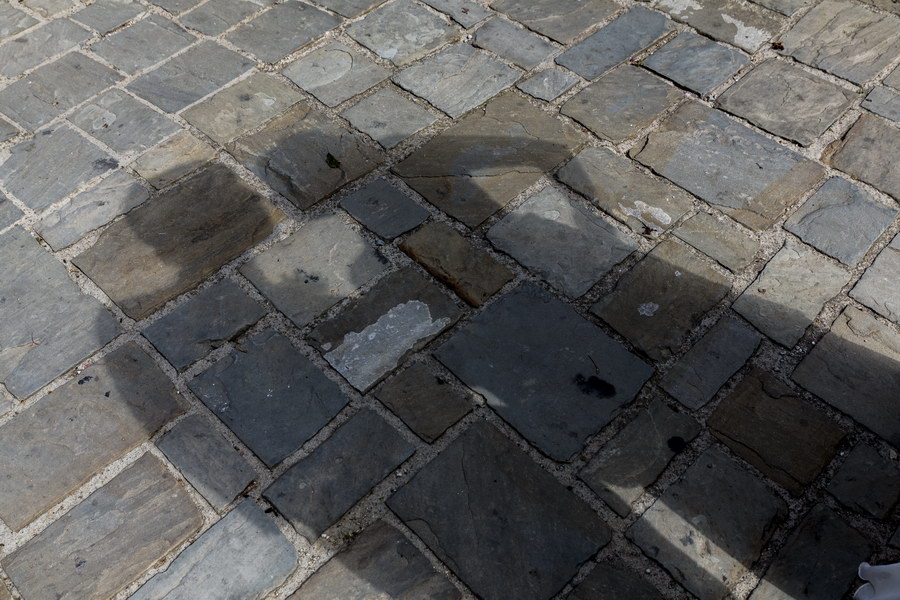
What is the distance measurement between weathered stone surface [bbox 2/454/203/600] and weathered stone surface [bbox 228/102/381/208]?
4.40 ft

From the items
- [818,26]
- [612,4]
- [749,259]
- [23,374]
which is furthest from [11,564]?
[818,26]

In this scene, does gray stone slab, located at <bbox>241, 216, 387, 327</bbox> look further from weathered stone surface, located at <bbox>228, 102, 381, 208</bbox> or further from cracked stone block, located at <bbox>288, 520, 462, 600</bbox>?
cracked stone block, located at <bbox>288, 520, 462, 600</bbox>

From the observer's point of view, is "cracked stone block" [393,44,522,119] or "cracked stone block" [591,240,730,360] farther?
"cracked stone block" [393,44,522,119]

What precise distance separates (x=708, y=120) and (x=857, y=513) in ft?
6.22

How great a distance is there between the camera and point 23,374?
2.82 m

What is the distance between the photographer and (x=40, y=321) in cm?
296

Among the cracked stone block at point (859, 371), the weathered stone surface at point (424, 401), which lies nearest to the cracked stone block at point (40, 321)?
the weathered stone surface at point (424, 401)

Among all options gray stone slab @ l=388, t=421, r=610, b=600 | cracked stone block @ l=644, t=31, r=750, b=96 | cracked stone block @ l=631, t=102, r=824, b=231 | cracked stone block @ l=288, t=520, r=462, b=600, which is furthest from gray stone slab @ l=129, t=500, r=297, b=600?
cracked stone block @ l=644, t=31, r=750, b=96

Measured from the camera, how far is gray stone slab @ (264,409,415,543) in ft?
8.10

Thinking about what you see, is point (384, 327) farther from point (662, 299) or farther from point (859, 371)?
point (859, 371)

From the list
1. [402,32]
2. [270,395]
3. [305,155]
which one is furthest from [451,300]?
[402,32]

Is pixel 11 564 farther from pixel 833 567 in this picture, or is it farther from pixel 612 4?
pixel 612 4

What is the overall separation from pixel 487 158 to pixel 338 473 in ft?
5.26

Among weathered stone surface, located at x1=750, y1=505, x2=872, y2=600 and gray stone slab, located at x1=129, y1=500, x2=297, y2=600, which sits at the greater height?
gray stone slab, located at x1=129, y1=500, x2=297, y2=600
